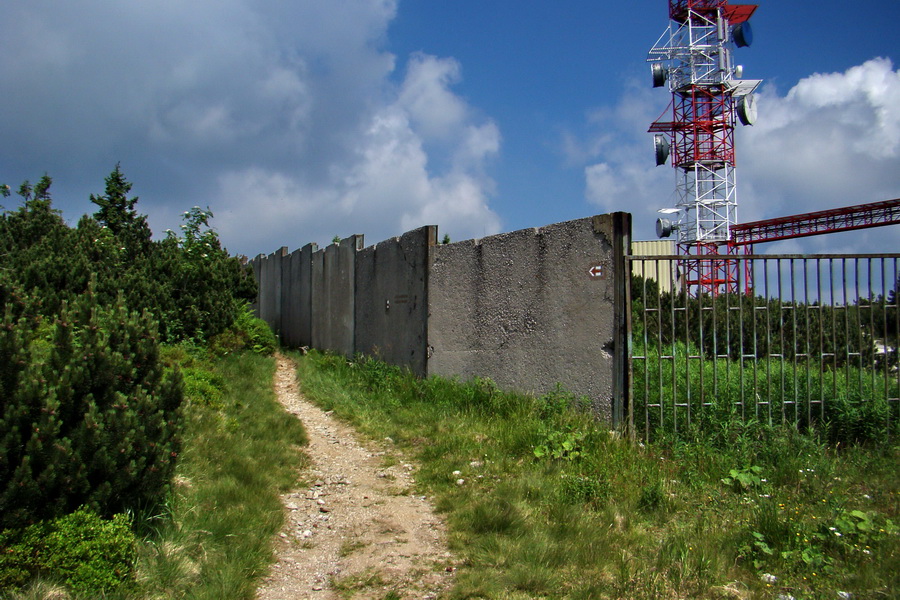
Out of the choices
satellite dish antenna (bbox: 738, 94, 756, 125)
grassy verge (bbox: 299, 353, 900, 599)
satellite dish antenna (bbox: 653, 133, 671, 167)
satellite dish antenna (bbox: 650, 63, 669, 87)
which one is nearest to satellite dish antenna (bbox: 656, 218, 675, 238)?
satellite dish antenna (bbox: 653, 133, 671, 167)

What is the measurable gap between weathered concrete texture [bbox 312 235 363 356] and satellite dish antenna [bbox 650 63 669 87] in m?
14.9

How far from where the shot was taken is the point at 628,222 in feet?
19.0

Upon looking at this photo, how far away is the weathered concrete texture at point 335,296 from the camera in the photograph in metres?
11.2

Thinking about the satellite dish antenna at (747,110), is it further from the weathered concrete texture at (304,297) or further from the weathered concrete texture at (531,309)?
the weathered concrete texture at (531,309)

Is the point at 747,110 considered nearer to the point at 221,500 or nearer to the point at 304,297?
the point at 304,297

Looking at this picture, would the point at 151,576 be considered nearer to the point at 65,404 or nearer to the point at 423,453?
the point at 65,404

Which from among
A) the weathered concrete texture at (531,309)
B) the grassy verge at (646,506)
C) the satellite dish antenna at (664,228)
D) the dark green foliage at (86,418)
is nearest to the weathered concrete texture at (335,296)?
the weathered concrete texture at (531,309)

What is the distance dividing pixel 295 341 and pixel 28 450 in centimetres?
1232

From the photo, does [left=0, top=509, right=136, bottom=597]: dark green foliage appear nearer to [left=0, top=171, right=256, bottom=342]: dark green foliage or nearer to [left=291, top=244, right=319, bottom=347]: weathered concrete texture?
[left=0, top=171, right=256, bottom=342]: dark green foliage

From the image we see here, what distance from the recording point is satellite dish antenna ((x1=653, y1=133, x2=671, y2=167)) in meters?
16.9

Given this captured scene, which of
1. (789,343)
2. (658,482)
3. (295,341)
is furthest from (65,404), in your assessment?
(295,341)

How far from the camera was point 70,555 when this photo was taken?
119 inches

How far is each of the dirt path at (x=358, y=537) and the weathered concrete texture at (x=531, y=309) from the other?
6.11 ft

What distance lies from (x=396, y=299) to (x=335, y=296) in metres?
3.13
